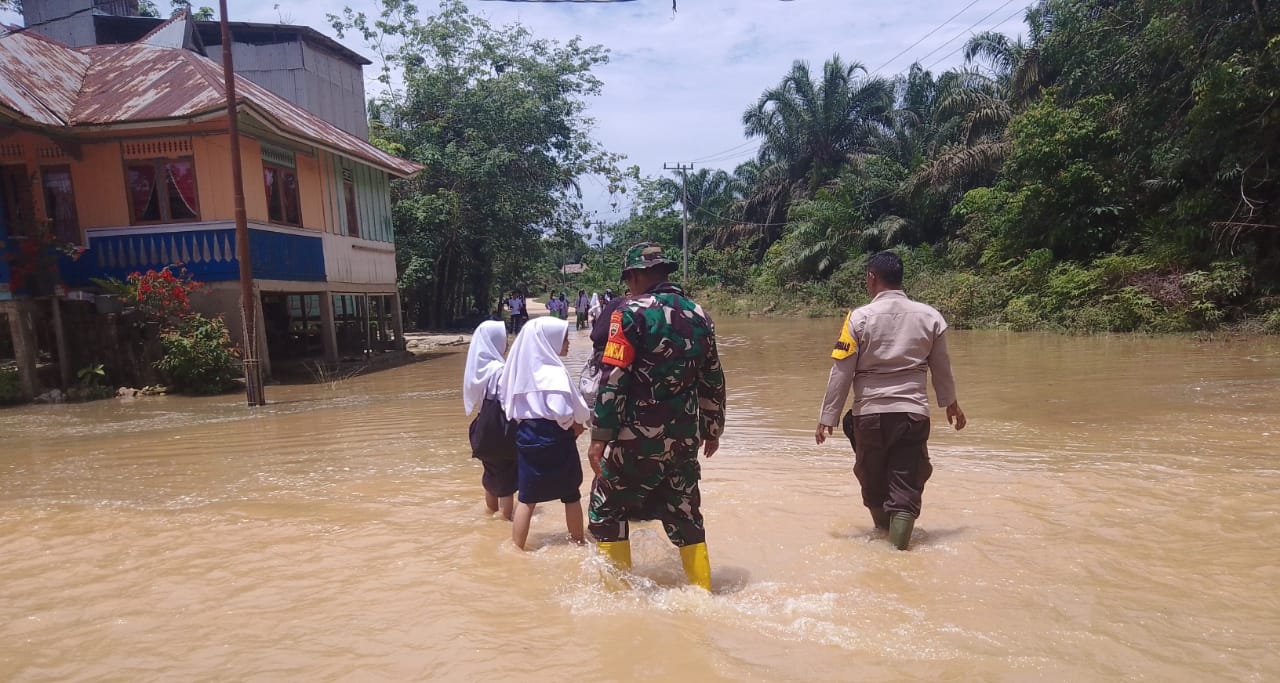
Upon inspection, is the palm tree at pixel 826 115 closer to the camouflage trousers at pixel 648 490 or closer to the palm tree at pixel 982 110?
the palm tree at pixel 982 110

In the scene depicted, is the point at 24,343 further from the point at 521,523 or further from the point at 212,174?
the point at 521,523

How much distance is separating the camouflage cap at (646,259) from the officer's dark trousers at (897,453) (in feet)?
4.89

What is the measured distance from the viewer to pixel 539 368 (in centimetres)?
421

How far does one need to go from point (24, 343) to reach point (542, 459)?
40.4ft

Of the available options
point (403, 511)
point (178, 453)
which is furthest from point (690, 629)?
point (178, 453)

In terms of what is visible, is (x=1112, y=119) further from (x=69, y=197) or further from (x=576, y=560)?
(x=69, y=197)

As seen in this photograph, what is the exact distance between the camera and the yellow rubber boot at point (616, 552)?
3646 millimetres

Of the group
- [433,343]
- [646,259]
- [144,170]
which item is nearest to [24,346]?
[144,170]

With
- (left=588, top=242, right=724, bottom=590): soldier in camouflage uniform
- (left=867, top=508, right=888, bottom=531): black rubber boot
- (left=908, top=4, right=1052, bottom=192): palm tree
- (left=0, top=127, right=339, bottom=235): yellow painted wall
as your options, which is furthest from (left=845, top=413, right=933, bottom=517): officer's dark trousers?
(left=908, top=4, right=1052, bottom=192): palm tree

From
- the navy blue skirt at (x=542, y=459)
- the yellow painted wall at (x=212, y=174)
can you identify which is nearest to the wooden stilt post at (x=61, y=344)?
the yellow painted wall at (x=212, y=174)

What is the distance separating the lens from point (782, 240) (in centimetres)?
4059

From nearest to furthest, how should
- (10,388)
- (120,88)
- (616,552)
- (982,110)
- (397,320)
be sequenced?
(616,552)
(10,388)
(120,88)
(397,320)
(982,110)

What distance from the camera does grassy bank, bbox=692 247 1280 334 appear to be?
1577 centimetres

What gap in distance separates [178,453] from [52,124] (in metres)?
7.57
